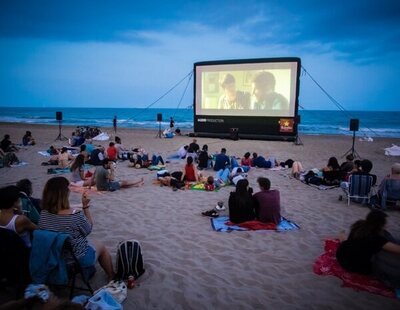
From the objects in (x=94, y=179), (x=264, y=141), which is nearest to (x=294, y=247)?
(x=94, y=179)

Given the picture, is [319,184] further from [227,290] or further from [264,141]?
[264,141]

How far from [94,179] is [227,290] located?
4933 mm

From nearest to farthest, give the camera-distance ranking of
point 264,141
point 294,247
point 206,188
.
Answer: point 294,247 < point 206,188 < point 264,141

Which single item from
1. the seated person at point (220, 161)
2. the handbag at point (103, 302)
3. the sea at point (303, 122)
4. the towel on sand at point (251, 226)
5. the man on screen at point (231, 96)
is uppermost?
the man on screen at point (231, 96)

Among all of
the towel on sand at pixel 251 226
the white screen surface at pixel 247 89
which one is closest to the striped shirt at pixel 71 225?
the towel on sand at pixel 251 226

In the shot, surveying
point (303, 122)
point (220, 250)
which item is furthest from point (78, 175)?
point (303, 122)

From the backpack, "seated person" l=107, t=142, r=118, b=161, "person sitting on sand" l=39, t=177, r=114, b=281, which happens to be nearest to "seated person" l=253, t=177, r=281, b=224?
the backpack

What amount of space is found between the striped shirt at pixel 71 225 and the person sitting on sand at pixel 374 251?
9.34 ft

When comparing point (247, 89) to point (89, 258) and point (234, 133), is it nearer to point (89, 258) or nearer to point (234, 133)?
point (234, 133)

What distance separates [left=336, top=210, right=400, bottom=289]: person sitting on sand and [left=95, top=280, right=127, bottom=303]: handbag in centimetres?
243

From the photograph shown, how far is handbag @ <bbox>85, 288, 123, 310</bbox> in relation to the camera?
2.57m

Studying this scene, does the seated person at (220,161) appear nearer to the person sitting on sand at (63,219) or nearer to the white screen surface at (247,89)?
the person sitting on sand at (63,219)

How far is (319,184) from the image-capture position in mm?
7770

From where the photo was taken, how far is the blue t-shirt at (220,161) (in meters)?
9.34
